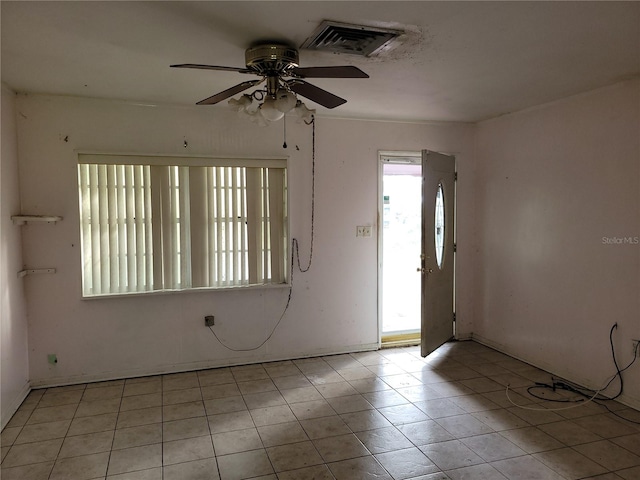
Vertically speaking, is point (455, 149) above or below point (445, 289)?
above

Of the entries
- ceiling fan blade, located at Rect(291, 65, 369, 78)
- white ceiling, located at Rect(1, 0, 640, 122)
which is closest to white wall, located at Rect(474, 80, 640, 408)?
white ceiling, located at Rect(1, 0, 640, 122)

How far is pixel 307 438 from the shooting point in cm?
298

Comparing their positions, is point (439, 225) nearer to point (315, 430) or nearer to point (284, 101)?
point (315, 430)

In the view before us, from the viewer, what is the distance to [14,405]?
337 cm

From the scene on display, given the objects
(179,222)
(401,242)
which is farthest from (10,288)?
(401,242)

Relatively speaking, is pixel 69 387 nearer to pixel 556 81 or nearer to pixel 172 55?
pixel 172 55

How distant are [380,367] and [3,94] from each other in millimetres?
3777

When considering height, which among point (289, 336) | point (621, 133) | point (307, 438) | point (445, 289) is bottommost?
point (307, 438)

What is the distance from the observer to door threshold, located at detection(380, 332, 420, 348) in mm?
4953

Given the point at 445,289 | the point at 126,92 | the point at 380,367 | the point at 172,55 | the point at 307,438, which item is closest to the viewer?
the point at 172,55

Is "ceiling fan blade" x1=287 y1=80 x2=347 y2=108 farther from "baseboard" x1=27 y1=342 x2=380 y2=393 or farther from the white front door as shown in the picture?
"baseboard" x1=27 y1=342 x2=380 y2=393

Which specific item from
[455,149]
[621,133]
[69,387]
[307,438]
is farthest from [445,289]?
[69,387]

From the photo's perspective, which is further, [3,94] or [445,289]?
[445,289]

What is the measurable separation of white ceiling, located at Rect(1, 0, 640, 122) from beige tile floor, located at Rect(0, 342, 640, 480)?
2.40 metres
